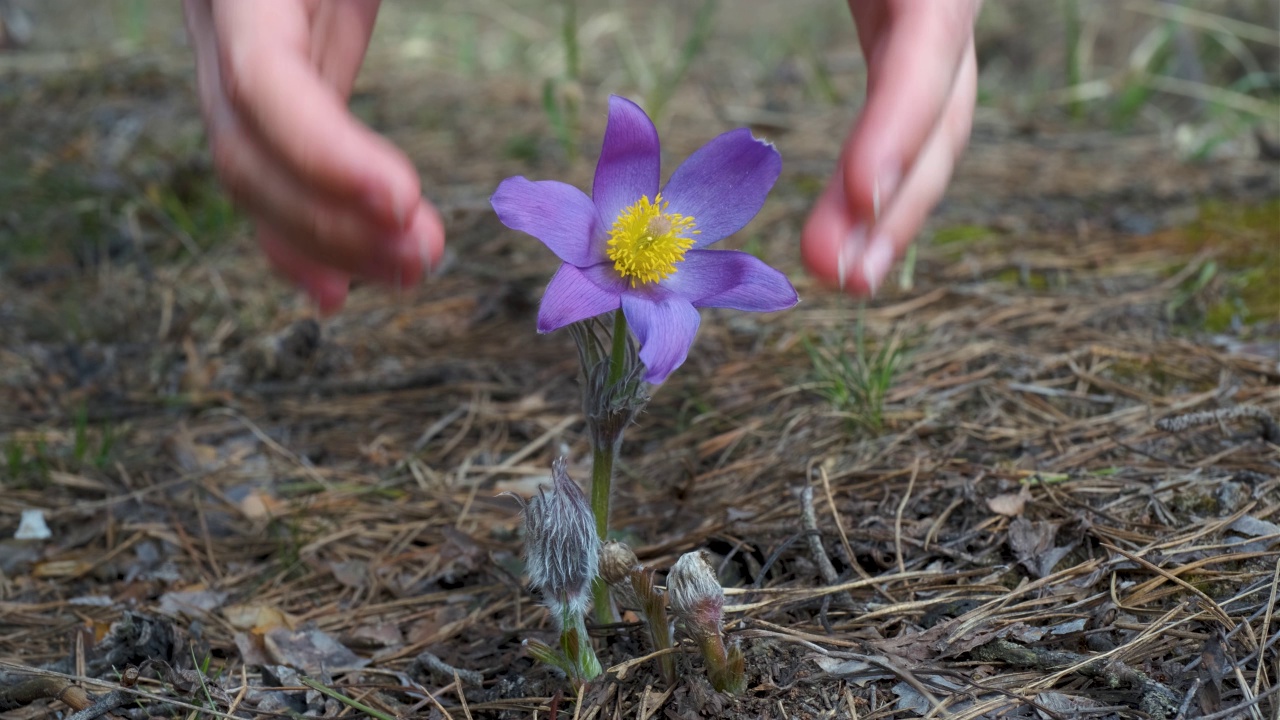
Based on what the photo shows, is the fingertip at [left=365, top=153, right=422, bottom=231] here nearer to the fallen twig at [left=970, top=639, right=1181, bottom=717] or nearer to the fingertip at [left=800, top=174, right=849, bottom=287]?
the fingertip at [left=800, top=174, right=849, bottom=287]

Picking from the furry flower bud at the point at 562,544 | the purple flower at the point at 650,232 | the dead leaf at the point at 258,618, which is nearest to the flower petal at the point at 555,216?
the purple flower at the point at 650,232

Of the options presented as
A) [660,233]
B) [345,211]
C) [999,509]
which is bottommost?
[999,509]

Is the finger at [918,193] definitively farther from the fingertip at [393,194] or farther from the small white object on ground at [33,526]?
the small white object on ground at [33,526]

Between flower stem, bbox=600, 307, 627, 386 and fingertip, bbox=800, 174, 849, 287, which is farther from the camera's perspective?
flower stem, bbox=600, 307, 627, 386

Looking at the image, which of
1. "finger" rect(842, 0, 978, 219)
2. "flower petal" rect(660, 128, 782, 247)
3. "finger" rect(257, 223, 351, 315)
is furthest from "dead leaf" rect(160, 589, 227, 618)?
"finger" rect(842, 0, 978, 219)

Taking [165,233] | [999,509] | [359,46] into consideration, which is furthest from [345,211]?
[165,233]

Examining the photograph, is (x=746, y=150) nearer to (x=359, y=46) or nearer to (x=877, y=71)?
(x=877, y=71)
